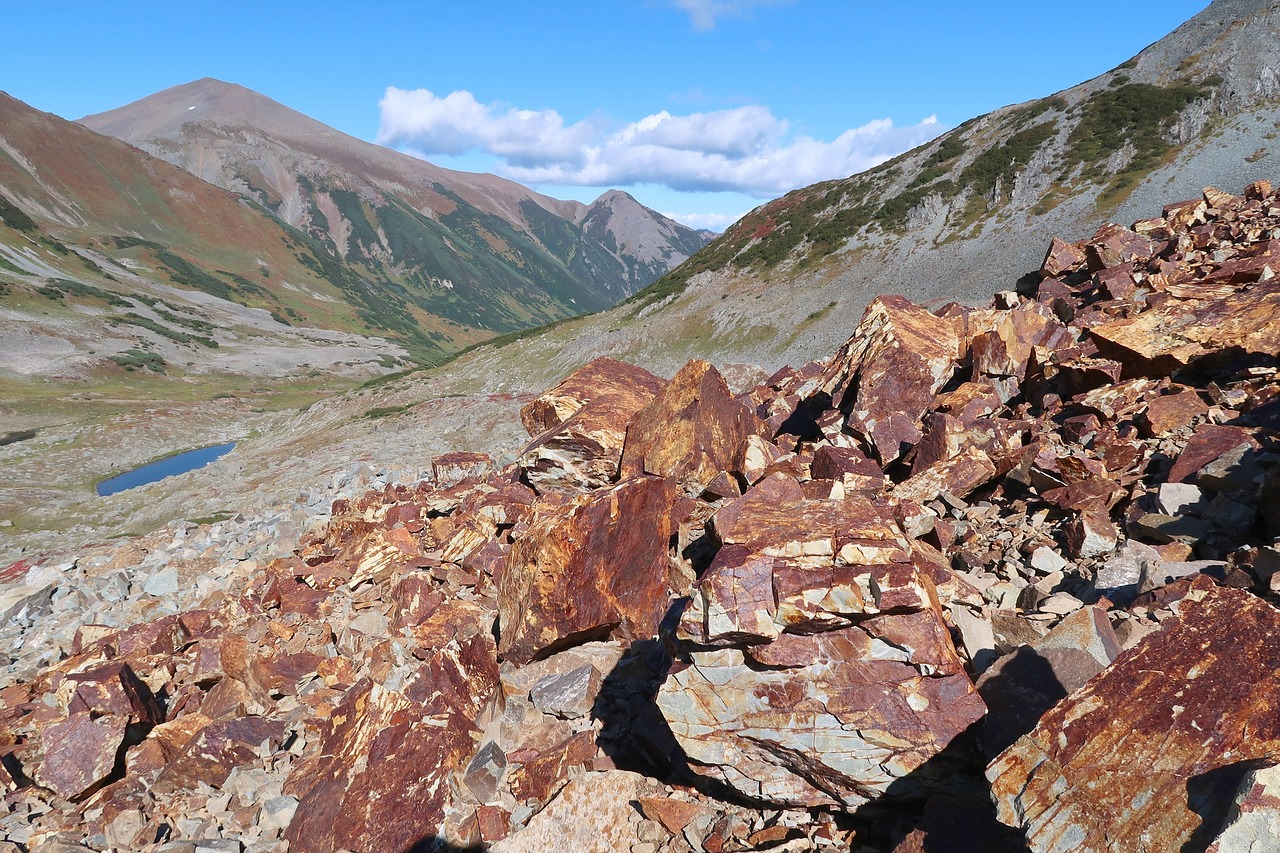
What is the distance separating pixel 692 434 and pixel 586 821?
749cm

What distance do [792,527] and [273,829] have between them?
8.23 meters

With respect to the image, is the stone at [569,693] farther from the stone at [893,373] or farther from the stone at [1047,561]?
the stone at [893,373]

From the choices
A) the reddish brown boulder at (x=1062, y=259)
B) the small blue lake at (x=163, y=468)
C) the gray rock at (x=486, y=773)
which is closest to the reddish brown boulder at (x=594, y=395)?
the gray rock at (x=486, y=773)

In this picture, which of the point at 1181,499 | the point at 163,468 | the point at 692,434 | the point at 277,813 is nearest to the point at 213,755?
the point at 277,813

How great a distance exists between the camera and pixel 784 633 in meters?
6.63

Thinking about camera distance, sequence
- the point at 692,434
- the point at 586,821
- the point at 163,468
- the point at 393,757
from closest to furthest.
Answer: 1. the point at 586,821
2. the point at 393,757
3. the point at 692,434
4. the point at 163,468

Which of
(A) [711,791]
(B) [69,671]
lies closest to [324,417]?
(B) [69,671]

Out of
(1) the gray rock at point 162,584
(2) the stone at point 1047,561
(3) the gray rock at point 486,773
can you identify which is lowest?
(3) the gray rock at point 486,773

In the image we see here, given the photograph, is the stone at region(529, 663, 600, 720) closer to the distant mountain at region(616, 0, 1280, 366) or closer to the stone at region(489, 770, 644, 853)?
the stone at region(489, 770, 644, 853)

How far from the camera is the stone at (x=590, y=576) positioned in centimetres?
1005

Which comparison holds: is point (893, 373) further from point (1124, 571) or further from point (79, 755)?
point (79, 755)

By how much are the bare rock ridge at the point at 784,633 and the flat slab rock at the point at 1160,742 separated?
2 centimetres

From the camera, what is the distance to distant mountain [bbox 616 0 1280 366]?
60.3m

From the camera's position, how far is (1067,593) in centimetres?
794
